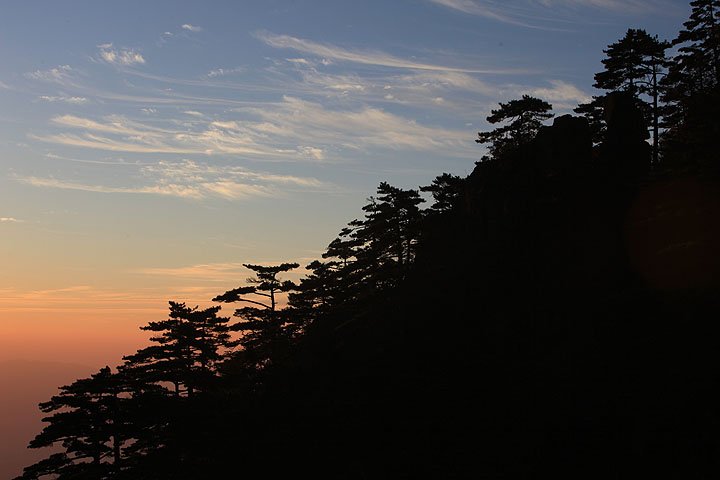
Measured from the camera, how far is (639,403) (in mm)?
29094

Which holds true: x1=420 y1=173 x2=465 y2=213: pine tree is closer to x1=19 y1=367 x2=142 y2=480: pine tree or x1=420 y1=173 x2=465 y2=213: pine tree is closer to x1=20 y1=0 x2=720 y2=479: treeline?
x1=20 y1=0 x2=720 y2=479: treeline

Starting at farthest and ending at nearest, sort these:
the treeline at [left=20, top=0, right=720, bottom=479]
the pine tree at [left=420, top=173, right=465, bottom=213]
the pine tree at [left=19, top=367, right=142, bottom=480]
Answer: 1. the pine tree at [left=420, top=173, right=465, bottom=213]
2. the pine tree at [left=19, top=367, right=142, bottom=480]
3. the treeline at [left=20, top=0, right=720, bottom=479]

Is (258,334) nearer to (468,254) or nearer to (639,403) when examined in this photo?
(468,254)

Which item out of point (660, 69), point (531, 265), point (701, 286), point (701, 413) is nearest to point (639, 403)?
point (701, 413)

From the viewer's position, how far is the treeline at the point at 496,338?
29969 millimetres

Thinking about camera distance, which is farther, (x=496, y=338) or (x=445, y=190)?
(x=445, y=190)

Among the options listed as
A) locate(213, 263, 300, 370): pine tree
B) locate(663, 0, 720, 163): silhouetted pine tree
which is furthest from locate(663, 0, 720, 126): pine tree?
locate(213, 263, 300, 370): pine tree

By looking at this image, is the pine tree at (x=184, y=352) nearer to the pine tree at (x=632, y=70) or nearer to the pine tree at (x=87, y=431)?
the pine tree at (x=87, y=431)

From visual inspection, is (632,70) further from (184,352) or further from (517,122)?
(184,352)

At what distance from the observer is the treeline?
98.3 ft

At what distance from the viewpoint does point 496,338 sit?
134 feet

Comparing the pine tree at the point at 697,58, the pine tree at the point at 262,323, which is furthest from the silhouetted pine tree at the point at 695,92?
the pine tree at the point at 262,323

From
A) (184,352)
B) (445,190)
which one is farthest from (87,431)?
(445,190)

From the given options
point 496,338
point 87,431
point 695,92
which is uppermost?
point 695,92
